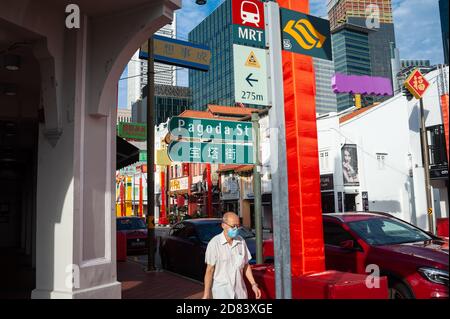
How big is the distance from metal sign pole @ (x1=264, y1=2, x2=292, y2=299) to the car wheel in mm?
3340

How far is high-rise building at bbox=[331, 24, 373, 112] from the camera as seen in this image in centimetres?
2803

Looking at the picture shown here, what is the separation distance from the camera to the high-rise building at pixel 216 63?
1839 centimetres

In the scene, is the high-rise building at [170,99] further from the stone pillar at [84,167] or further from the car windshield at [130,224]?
the stone pillar at [84,167]

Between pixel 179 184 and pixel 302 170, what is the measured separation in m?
46.9

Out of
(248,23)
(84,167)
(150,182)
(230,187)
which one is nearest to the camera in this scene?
(248,23)

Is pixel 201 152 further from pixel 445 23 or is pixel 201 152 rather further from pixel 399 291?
pixel 445 23

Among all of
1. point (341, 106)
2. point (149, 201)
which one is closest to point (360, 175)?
point (341, 106)

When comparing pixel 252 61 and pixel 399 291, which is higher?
pixel 252 61

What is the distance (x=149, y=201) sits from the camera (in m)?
12.2

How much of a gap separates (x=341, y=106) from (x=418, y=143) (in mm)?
22797

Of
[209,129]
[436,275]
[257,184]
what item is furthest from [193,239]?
[436,275]

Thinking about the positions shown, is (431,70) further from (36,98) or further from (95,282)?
(95,282)

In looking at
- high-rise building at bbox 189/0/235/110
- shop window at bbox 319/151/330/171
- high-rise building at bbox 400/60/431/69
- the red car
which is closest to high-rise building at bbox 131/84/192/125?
high-rise building at bbox 189/0/235/110

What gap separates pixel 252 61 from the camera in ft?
13.7
